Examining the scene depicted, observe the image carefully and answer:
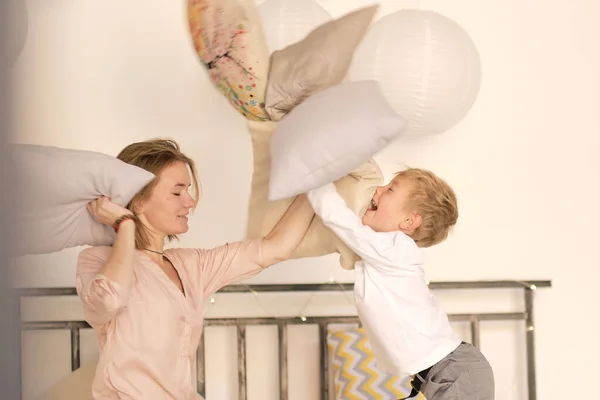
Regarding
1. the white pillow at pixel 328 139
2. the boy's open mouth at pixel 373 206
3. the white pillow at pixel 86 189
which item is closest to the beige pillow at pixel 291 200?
the boy's open mouth at pixel 373 206

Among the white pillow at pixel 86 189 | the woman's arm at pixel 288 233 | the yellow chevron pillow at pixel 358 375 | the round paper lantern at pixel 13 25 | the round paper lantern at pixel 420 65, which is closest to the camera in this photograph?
the round paper lantern at pixel 13 25

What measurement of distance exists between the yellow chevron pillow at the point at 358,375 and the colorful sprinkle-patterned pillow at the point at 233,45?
0.99m

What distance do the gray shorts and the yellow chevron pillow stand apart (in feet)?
2.04

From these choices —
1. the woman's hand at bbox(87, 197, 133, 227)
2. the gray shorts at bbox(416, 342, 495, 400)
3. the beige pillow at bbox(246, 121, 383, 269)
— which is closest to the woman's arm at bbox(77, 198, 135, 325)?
the woman's hand at bbox(87, 197, 133, 227)

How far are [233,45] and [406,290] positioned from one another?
0.63m

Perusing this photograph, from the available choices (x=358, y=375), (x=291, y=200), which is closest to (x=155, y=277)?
(x=291, y=200)

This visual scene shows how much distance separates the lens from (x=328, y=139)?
1426 mm

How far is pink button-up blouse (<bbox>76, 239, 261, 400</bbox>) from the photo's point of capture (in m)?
1.44

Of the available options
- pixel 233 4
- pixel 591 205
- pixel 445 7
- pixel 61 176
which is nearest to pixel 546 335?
pixel 591 205

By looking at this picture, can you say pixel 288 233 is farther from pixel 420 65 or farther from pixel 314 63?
pixel 420 65

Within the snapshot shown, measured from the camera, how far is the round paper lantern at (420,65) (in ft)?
6.68

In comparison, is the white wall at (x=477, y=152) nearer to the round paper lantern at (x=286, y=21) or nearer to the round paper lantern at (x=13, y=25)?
the round paper lantern at (x=286, y=21)

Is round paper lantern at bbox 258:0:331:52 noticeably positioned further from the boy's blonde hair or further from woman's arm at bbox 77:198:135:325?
woman's arm at bbox 77:198:135:325

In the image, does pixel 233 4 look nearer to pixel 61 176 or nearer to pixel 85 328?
pixel 61 176
